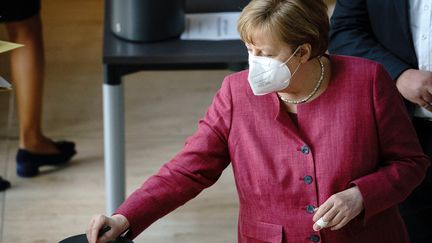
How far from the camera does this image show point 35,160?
3.23m

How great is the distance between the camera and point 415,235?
2.27 m

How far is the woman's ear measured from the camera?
162cm

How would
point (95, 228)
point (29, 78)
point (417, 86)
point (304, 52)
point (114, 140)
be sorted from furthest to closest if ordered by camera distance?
point (29, 78)
point (114, 140)
point (417, 86)
point (304, 52)
point (95, 228)

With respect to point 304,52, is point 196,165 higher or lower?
lower

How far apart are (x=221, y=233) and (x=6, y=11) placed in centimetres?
98

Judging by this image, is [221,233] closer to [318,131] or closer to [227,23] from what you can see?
[227,23]

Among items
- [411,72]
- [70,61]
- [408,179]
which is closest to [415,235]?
[411,72]

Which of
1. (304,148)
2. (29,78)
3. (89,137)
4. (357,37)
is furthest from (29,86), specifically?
(304,148)

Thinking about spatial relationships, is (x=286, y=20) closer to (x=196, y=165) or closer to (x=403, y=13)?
(x=196, y=165)

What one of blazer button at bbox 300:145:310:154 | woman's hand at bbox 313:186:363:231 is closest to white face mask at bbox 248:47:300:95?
blazer button at bbox 300:145:310:154

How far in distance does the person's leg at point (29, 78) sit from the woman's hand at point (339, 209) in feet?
5.54

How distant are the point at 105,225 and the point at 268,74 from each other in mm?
382

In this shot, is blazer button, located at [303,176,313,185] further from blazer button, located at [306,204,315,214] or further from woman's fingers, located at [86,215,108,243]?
woman's fingers, located at [86,215,108,243]

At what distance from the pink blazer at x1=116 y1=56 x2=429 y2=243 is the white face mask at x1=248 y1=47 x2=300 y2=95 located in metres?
0.06
